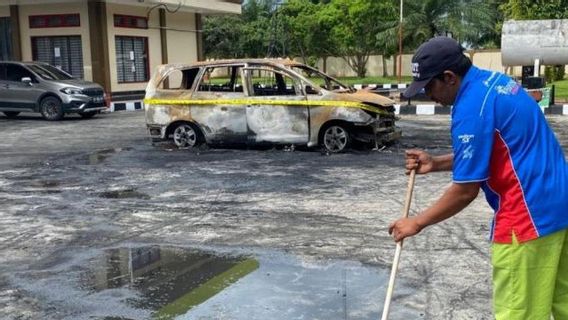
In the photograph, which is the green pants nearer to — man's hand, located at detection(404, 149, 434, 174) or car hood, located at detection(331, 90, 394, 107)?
man's hand, located at detection(404, 149, 434, 174)

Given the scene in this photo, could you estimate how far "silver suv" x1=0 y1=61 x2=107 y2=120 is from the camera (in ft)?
59.9

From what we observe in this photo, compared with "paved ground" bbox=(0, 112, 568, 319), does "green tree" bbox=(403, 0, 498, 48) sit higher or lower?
Answer: higher

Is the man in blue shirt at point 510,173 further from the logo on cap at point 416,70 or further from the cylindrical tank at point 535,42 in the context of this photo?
the cylindrical tank at point 535,42

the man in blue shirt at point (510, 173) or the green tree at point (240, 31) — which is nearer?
the man in blue shirt at point (510, 173)

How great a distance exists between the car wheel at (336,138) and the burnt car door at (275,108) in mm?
313

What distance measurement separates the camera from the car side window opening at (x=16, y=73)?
60.8ft

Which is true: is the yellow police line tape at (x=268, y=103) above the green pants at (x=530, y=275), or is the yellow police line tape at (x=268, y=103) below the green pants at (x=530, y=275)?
Result: above

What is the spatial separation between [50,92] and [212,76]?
330 inches

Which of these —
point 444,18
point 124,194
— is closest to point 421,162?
point 124,194

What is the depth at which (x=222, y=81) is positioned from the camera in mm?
11500

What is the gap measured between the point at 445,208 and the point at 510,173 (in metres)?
0.29

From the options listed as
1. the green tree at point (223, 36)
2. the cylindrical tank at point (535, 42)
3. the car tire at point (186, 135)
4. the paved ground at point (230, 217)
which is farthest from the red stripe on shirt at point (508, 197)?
the green tree at point (223, 36)

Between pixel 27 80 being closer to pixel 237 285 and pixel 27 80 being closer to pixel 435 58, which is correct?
pixel 237 285

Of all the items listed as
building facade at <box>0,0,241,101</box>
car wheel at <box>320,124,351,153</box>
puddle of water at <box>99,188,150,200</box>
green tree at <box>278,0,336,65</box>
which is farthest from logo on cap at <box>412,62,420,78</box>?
green tree at <box>278,0,336,65</box>
